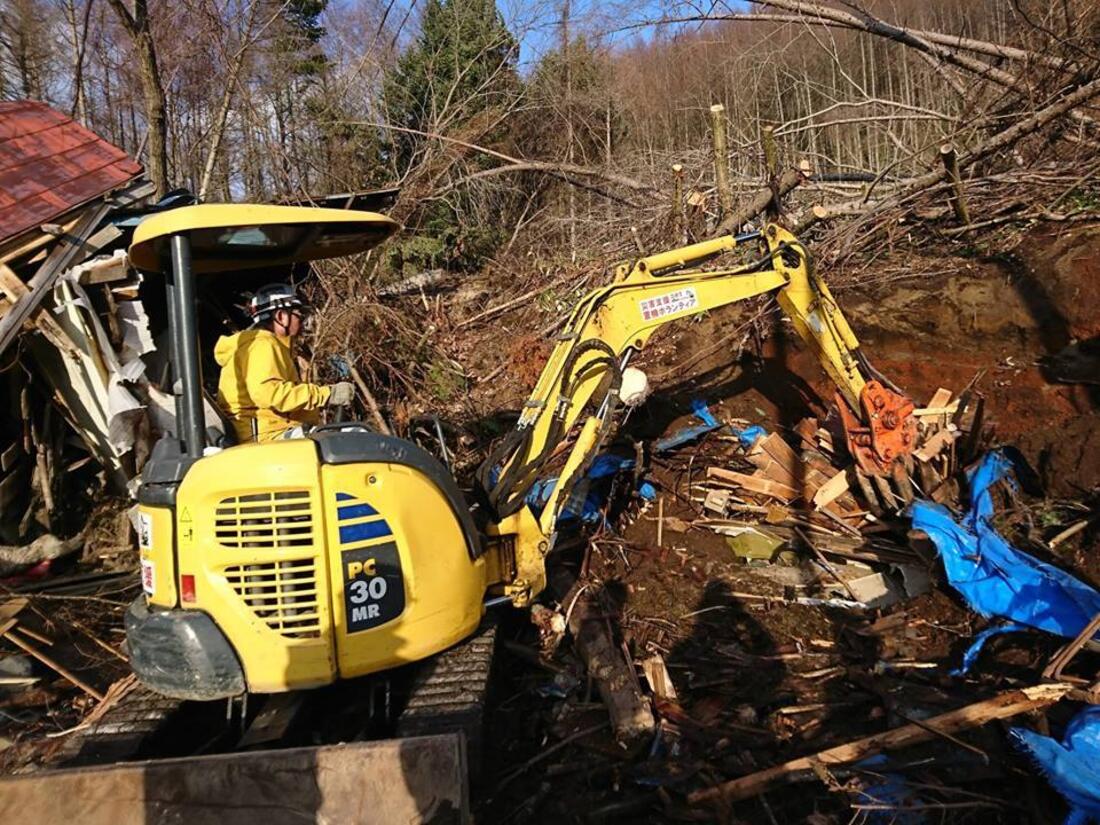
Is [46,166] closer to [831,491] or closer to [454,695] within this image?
[454,695]

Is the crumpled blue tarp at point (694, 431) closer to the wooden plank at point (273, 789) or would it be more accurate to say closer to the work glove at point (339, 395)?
the work glove at point (339, 395)

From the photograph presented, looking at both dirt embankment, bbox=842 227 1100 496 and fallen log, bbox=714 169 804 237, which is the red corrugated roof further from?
dirt embankment, bbox=842 227 1100 496

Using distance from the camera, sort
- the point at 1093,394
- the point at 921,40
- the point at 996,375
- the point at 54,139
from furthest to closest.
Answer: the point at 921,40
the point at 54,139
the point at 996,375
the point at 1093,394

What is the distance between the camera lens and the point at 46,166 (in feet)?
25.5

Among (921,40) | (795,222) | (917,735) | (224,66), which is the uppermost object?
(224,66)

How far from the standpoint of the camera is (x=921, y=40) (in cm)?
897

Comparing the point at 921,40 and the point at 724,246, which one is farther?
the point at 921,40

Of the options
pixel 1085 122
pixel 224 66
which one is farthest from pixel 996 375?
pixel 224 66

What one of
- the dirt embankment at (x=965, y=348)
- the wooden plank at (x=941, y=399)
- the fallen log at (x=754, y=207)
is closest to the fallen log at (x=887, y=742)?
the dirt embankment at (x=965, y=348)

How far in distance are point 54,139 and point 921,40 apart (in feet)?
30.0

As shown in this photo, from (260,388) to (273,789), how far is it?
195 cm

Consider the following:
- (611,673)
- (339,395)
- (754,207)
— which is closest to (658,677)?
(611,673)

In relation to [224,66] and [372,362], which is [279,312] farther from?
[224,66]

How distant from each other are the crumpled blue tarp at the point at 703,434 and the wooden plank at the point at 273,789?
4213 mm
